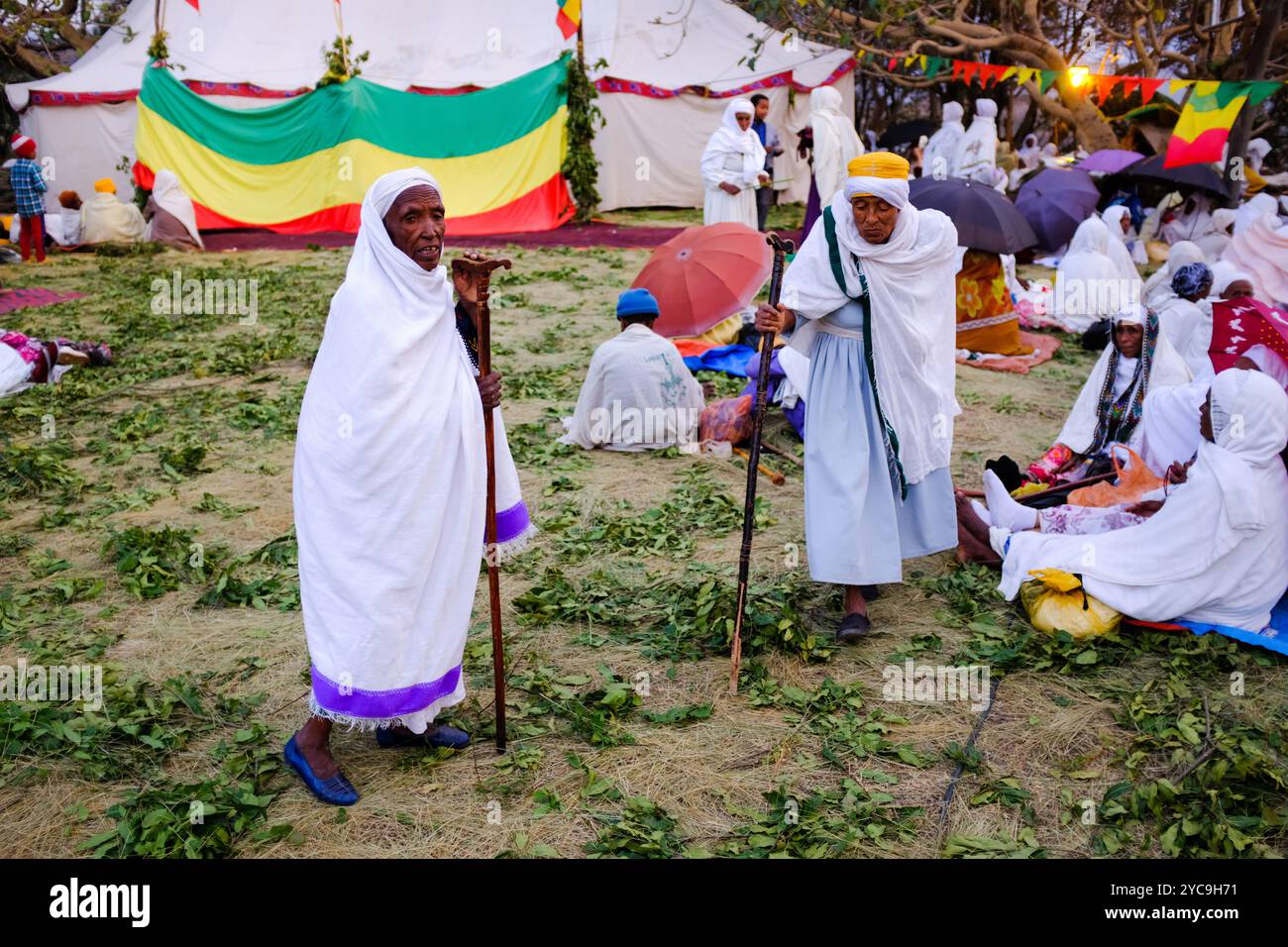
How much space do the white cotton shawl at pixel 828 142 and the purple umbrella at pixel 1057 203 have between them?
2818mm

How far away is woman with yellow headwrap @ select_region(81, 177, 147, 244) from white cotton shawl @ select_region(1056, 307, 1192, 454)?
13.4 metres

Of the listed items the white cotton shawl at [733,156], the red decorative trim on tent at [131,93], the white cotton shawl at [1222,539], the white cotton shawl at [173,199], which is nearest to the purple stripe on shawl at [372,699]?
the white cotton shawl at [1222,539]

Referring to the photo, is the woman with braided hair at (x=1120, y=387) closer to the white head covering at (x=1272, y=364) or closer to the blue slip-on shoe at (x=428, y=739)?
the white head covering at (x=1272, y=364)

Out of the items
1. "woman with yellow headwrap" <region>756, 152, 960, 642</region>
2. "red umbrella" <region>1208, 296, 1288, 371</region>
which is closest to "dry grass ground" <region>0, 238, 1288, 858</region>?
"woman with yellow headwrap" <region>756, 152, 960, 642</region>

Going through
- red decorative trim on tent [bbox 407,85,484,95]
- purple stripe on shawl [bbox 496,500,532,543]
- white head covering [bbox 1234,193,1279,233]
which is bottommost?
purple stripe on shawl [bbox 496,500,532,543]

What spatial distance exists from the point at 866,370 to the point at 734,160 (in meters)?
7.26

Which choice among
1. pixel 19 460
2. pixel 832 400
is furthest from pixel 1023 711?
pixel 19 460

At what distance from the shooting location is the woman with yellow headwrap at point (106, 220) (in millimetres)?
14391

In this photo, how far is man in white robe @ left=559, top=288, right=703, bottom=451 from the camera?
6.09 m

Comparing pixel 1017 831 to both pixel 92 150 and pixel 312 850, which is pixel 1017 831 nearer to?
pixel 312 850

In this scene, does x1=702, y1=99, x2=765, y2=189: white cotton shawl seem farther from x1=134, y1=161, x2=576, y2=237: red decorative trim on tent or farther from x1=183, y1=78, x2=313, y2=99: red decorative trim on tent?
x1=183, y1=78, x2=313, y2=99: red decorative trim on tent

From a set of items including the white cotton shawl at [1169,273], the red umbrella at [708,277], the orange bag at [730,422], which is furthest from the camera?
the red umbrella at [708,277]

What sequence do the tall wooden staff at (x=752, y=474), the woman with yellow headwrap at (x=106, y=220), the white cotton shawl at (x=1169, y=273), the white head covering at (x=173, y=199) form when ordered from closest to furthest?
the tall wooden staff at (x=752, y=474)
the white cotton shawl at (x=1169, y=273)
the white head covering at (x=173, y=199)
the woman with yellow headwrap at (x=106, y=220)
